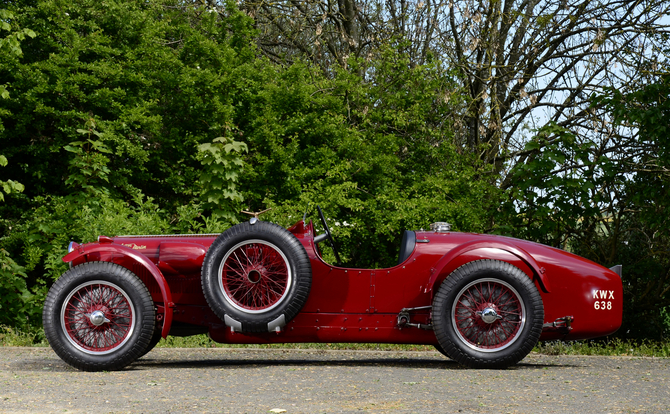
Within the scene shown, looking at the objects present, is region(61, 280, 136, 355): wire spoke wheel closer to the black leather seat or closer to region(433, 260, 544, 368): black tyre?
the black leather seat

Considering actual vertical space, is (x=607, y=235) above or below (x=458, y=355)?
above

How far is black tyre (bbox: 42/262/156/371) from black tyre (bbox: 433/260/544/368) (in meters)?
2.52

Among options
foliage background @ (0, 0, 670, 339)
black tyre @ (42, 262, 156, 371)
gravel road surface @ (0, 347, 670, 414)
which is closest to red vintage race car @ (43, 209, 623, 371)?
black tyre @ (42, 262, 156, 371)

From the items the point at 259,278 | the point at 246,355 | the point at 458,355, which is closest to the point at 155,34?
the point at 246,355

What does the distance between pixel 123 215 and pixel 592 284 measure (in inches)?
242

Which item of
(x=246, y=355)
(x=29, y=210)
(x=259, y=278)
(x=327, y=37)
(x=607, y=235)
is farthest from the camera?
(x=327, y=37)

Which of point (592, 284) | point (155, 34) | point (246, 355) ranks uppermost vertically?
point (155, 34)

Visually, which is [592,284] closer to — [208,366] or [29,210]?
[208,366]

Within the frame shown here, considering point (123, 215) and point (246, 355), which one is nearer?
point (246, 355)

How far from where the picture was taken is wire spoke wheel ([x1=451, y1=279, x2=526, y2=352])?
20.7 ft

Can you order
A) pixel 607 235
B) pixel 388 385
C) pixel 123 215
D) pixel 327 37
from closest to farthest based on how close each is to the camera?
pixel 388 385
pixel 123 215
pixel 607 235
pixel 327 37

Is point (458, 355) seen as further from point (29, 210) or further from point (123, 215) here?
point (29, 210)

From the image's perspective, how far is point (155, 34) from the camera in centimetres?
1259

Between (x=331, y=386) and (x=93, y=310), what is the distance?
2.30 m
